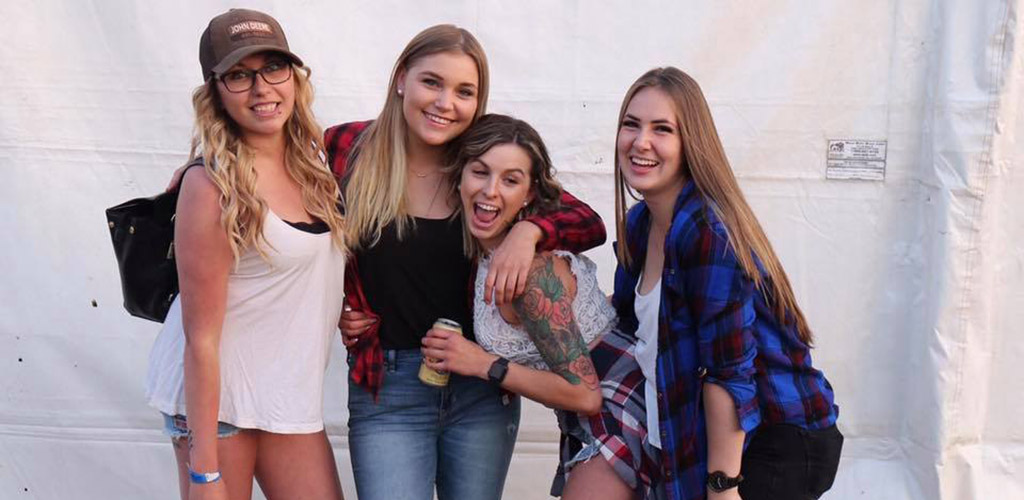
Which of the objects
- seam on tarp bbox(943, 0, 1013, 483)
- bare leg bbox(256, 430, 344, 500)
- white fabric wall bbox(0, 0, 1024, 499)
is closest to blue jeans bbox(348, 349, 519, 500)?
bare leg bbox(256, 430, 344, 500)

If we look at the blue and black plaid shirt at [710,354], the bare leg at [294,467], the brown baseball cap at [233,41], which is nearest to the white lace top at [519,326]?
A: the blue and black plaid shirt at [710,354]

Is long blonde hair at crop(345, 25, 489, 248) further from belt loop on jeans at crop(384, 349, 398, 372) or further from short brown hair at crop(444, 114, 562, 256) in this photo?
belt loop on jeans at crop(384, 349, 398, 372)

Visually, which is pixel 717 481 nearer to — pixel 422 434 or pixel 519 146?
pixel 422 434

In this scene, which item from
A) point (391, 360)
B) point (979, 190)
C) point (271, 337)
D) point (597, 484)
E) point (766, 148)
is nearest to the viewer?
point (271, 337)

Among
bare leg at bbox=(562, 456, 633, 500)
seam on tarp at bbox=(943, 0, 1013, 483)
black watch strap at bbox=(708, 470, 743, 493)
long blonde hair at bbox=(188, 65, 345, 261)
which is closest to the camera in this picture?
long blonde hair at bbox=(188, 65, 345, 261)

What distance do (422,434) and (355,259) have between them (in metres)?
0.44

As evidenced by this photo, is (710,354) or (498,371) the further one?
(498,371)

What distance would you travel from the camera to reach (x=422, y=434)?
2.18m

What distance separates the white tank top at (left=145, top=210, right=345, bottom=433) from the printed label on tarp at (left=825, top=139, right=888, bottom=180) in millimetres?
1673

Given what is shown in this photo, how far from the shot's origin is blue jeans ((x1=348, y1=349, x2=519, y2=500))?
85.0 inches

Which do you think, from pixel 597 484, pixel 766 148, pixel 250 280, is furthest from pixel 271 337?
pixel 766 148

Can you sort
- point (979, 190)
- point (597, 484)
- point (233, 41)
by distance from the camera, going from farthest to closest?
1. point (979, 190)
2. point (597, 484)
3. point (233, 41)

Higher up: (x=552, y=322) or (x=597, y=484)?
(x=552, y=322)

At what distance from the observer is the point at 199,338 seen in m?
1.82
